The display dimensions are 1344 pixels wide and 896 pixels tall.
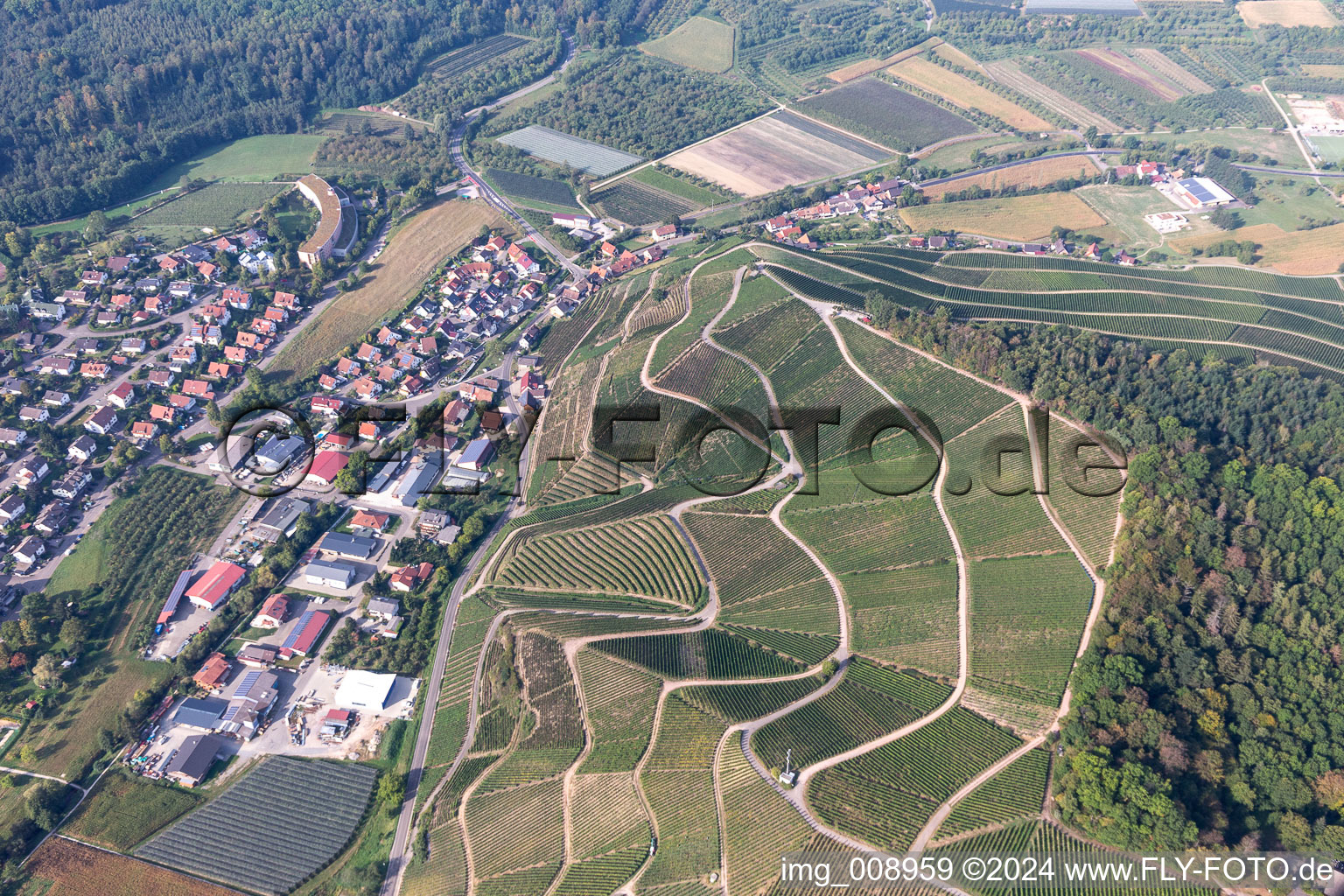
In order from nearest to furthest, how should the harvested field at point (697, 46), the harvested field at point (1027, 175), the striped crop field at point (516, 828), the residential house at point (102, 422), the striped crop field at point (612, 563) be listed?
the striped crop field at point (516, 828) → the striped crop field at point (612, 563) → the residential house at point (102, 422) → the harvested field at point (1027, 175) → the harvested field at point (697, 46)

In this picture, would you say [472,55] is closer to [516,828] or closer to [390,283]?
[390,283]

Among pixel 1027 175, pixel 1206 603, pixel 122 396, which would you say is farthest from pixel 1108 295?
pixel 122 396

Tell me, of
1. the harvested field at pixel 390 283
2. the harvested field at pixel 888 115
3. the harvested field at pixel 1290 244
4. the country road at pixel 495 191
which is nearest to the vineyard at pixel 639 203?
the country road at pixel 495 191

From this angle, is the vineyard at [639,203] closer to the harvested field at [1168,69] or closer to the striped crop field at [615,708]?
the striped crop field at [615,708]

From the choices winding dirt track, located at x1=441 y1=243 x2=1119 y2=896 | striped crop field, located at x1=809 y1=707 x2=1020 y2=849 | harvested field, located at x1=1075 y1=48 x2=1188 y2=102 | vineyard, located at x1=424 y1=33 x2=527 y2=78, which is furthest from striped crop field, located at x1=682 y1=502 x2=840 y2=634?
harvested field, located at x1=1075 y1=48 x2=1188 y2=102

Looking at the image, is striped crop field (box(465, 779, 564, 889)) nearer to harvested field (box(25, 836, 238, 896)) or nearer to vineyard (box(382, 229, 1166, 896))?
vineyard (box(382, 229, 1166, 896))

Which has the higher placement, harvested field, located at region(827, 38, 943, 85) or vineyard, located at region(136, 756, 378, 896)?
harvested field, located at region(827, 38, 943, 85)

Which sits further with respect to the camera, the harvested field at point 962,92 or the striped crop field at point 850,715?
the harvested field at point 962,92
